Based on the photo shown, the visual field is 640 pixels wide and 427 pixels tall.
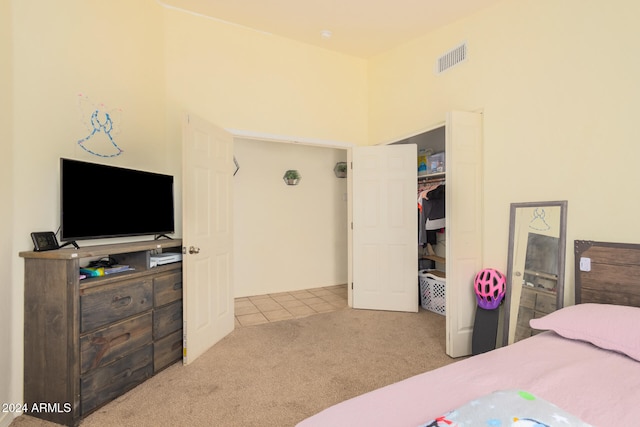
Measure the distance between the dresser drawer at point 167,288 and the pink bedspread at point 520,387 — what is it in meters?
1.77

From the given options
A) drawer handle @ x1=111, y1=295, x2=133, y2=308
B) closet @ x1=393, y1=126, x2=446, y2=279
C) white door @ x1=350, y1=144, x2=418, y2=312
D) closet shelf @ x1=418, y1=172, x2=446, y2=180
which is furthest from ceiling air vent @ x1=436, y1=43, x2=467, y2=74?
drawer handle @ x1=111, y1=295, x2=133, y2=308

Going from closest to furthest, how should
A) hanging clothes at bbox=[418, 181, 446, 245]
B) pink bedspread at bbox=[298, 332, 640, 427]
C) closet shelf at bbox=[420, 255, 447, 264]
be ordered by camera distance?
pink bedspread at bbox=[298, 332, 640, 427]
hanging clothes at bbox=[418, 181, 446, 245]
closet shelf at bbox=[420, 255, 447, 264]

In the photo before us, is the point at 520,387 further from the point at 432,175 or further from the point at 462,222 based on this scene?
the point at 432,175

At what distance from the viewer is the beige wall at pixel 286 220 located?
4.37 metres

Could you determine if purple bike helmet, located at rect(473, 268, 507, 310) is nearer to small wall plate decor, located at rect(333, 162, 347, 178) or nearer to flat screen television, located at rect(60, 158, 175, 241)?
flat screen television, located at rect(60, 158, 175, 241)

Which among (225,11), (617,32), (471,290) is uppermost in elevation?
(225,11)

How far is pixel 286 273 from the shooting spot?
463cm

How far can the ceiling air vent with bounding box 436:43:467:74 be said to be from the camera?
9.25 feet

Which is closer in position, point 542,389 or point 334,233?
point 542,389

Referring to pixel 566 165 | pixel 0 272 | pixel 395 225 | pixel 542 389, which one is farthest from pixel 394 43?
pixel 0 272

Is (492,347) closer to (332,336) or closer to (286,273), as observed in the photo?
(332,336)

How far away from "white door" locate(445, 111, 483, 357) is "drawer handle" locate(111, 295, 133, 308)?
2.31 metres

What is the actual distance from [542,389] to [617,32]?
83.0 inches

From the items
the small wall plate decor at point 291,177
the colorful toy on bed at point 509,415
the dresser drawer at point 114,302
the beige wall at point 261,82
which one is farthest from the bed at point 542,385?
the small wall plate decor at point 291,177
